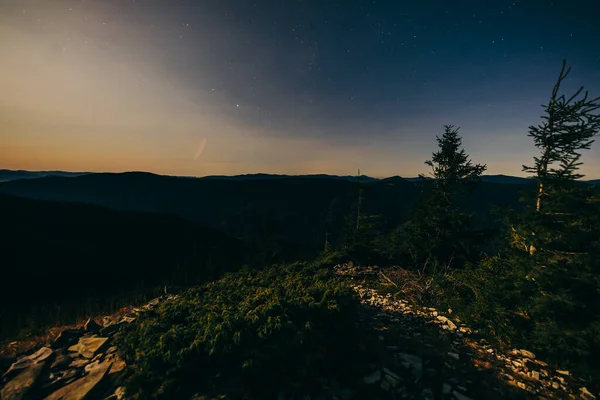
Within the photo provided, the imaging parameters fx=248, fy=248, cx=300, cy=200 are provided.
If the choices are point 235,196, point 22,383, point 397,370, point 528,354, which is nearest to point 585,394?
point 528,354

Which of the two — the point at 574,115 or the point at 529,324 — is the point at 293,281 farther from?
the point at 574,115

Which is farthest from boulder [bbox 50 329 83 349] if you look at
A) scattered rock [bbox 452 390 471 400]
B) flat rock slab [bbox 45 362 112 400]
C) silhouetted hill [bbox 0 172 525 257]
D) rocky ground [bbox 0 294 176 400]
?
silhouetted hill [bbox 0 172 525 257]

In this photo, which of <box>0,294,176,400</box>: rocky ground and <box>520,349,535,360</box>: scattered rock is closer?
<box>0,294,176,400</box>: rocky ground

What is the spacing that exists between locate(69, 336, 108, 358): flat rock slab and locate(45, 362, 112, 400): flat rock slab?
86 centimetres

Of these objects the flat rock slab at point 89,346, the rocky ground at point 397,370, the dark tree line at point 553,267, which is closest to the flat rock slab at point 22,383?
the rocky ground at point 397,370

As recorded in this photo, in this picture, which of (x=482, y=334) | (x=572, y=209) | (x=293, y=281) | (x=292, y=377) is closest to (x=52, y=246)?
(x=293, y=281)

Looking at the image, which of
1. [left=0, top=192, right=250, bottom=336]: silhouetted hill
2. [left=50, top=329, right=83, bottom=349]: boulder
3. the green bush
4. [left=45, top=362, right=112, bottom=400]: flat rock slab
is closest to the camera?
the green bush

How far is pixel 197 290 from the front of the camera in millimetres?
7348

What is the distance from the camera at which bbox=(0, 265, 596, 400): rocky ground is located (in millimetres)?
4277

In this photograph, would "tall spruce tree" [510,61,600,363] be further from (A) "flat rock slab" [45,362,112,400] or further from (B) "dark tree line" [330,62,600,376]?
(A) "flat rock slab" [45,362,112,400]

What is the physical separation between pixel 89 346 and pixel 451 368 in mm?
7698

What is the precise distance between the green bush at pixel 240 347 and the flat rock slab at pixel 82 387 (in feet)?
1.41

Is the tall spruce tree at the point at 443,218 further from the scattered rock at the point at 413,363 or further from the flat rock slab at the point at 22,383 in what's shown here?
the flat rock slab at the point at 22,383

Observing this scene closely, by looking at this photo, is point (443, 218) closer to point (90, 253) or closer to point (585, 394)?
point (585, 394)
